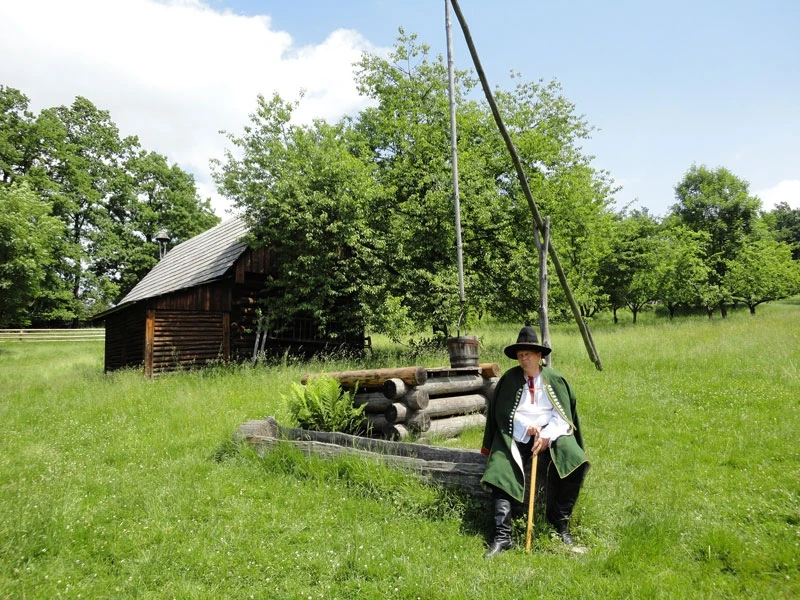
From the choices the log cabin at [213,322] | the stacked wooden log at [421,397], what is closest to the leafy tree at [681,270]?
the log cabin at [213,322]

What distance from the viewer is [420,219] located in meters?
16.8

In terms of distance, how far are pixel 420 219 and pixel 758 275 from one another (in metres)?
22.0

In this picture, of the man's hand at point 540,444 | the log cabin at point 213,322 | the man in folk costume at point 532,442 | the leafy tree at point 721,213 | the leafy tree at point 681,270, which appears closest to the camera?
the man in folk costume at point 532,442

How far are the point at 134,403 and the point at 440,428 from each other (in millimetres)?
6539

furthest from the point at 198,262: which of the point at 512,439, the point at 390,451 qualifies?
the point at 512,439

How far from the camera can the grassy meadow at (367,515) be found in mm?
3939

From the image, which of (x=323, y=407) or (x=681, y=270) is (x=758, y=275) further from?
(x=323, y=407)

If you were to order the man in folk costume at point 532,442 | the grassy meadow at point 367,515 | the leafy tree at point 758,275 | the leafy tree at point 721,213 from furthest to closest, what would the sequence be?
the leafy tree at point 721,213
the leafy tree at point 758,275
the man in folk costume at point 532,442
the grassy meadow at point 367,515

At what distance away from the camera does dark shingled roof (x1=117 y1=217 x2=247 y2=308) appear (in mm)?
16344

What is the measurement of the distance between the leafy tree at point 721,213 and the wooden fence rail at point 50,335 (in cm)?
3953

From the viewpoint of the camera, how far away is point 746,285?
92.2ft

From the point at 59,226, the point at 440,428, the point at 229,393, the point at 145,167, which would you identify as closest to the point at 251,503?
the point at 440,428

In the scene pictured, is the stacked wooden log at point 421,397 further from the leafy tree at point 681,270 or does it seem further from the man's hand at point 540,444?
the leafy tree at point 681,270

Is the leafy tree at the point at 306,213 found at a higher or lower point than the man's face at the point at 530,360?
higher
